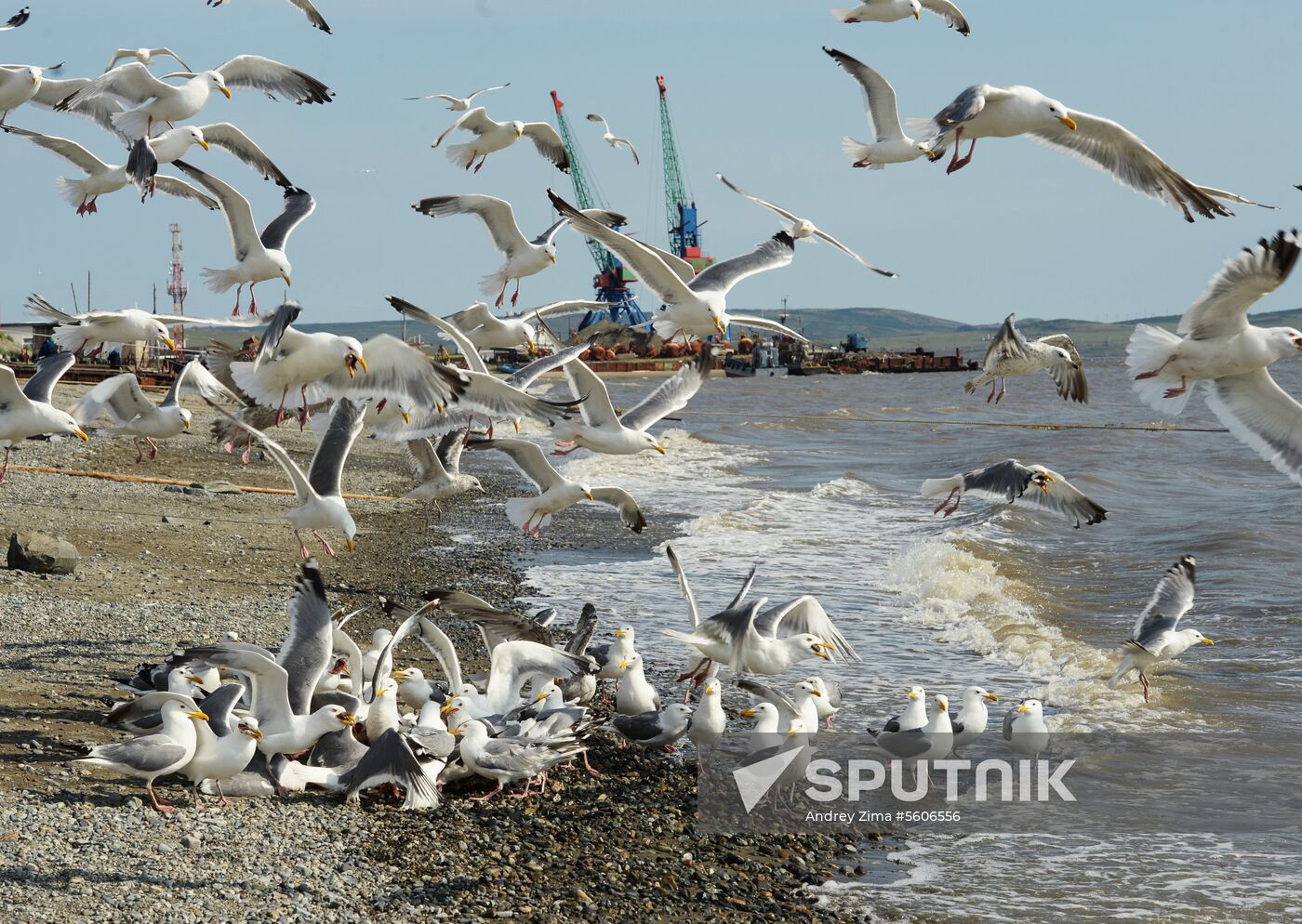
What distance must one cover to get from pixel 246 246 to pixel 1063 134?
19.5 feet

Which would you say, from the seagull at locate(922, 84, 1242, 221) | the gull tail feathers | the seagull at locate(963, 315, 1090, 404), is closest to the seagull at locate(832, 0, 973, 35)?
the seagull at locate(922, 84, 1242, 221)

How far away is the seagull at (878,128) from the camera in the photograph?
9305mm

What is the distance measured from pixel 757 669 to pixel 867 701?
3.97ft

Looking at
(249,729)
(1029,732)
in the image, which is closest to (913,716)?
(1029,732)

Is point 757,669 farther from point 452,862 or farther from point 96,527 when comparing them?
point 96,527

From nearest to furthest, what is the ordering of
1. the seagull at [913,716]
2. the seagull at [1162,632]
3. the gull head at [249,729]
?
1. the gull head at [249,729]
2. the seagull at [913,716]
3. the seagull at [1162,632]

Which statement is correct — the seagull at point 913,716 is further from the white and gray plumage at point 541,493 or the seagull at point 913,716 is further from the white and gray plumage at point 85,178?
the white and gray plumage at point 85,178

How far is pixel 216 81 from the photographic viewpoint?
1070 cm

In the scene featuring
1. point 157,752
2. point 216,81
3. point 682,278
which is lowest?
point 157,752

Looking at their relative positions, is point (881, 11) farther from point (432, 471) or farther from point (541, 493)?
point (432, 471)

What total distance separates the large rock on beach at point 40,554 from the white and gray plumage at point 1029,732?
22.9 feet

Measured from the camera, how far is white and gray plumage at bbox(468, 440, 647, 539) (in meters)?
9.28

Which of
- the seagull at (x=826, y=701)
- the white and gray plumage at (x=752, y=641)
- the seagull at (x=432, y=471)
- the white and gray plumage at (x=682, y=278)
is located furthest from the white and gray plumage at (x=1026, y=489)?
the seagull at (x=432, y=471)

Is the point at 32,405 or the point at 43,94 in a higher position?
the point at 43,94
